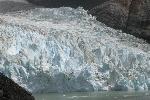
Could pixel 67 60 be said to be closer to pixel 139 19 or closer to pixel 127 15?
pixel 139 19

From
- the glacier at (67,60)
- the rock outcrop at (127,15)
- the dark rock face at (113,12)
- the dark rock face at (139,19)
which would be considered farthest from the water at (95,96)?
the dark rock face at (113,12)

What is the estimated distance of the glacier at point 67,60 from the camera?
709 inches

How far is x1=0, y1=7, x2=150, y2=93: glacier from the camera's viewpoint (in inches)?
709

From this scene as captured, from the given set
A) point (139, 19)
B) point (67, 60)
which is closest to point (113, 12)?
point (139, 19)

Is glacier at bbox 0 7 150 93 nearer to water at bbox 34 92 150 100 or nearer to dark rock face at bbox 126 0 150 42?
water at bbox 34 92 150 100

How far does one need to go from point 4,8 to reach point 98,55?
11335mm

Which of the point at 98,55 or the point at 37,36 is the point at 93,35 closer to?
the point at 98,55

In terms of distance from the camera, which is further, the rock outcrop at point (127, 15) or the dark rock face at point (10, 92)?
the rock outcrop at point (127, 15)

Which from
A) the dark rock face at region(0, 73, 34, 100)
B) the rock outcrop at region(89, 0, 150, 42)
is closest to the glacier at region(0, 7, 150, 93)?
the rock outcrop at region(89, 0, 150, 42)

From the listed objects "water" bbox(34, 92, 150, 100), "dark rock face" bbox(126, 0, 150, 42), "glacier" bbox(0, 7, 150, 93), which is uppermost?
"dark rock face" bbox(126, 0, 150, 42)

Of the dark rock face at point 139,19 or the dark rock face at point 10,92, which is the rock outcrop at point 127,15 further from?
the dark rock face at point 10,92

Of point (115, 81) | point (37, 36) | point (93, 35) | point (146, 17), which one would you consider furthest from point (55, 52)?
point (146, 17)

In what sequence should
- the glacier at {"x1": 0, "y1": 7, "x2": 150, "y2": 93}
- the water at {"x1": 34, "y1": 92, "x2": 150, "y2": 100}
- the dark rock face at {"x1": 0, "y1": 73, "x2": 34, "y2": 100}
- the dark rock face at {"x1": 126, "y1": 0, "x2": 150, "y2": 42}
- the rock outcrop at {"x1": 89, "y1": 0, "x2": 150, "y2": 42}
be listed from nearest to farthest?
1. the dark rock face at {"x1": 0, "y1": 73, "x2": 34, "y2": 100}
2. the water at {"x1": 34, "y1": 92, "x2": 150, "y2": 100}
3. the glacier at {"x1": 0, "y1": 7, "x2": 150, "y2": 93}
4. the dark rock face at {"x1": 126, "y1": 0, "x2": 150, "y2": 42}
5. the rock outcrop at {"x1": 89, "y1": 0, "x2": 150, "y2": 42}

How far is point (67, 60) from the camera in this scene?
19.5 meters
